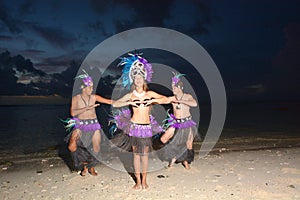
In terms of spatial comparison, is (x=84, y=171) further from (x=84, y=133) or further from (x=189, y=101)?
(x=189, y=101)

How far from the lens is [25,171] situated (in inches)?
292

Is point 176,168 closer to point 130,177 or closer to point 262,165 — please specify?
point 130,177

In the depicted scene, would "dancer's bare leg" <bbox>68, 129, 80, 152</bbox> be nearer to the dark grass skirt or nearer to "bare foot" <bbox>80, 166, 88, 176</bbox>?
"bare foot" <bbox>80, 166, 88, 176</bbox>

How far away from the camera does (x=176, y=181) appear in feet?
20.0

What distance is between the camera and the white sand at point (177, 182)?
5.31 meters

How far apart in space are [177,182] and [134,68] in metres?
2.63

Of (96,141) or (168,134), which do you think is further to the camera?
(168,134)

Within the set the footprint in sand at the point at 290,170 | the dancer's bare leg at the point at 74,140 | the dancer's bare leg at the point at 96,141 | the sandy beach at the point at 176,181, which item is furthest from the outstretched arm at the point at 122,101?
the footprint in sand at the point at 290,170

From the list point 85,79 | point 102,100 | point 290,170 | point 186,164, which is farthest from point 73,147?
point 290,170

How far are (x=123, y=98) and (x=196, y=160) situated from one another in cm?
356

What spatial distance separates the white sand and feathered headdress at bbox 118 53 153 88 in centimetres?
223

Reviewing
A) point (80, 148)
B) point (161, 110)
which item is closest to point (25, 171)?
point (80, 148)

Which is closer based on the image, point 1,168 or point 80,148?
point 80,148

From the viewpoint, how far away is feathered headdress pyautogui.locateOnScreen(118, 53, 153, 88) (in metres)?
5.69
